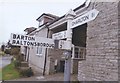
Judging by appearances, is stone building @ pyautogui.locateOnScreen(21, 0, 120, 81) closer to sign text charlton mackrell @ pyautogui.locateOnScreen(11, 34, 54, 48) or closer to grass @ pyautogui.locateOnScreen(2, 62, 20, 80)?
sign text charlton mackrell @ pyautogui.locateOnScreen(11, 34, 54, 48)

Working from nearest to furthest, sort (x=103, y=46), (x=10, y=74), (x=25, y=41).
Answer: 1. (x=25, y=41)
2. (x=103, y=46)
3. (x=10, y=74)

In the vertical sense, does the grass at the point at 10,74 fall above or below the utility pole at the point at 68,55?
below

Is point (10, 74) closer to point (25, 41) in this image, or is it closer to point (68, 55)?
point (25, 41)

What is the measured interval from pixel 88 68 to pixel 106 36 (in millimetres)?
1634

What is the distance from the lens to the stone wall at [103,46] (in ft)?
21.1

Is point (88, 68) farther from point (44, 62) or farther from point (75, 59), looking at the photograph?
point (44, 62)

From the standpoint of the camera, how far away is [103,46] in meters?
6.94

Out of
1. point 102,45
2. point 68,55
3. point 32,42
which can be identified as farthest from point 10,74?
point 68,55

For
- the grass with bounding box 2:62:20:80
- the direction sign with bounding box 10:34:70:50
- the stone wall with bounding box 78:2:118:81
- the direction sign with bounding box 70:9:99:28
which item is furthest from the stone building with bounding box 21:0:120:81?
the grass with bounding box 2:62:20:80

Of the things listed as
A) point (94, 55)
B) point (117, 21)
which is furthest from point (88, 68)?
point (117, 21)

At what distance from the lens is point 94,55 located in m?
7.37

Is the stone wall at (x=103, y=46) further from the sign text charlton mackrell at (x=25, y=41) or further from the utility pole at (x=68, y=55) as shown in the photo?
the sign text charlton mackrell at (x=25, y=41)

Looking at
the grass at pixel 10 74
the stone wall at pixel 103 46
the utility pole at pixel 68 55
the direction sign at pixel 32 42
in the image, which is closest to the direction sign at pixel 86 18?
the utility pole at pixel 68 55

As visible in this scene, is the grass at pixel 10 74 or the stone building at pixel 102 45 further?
the grass at pixel 10 74
